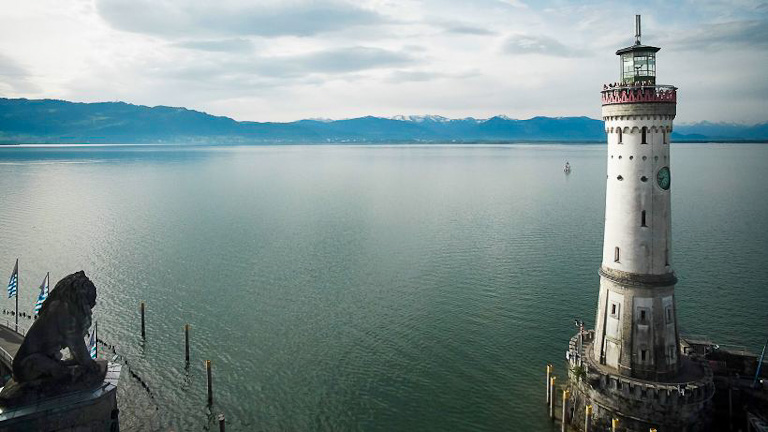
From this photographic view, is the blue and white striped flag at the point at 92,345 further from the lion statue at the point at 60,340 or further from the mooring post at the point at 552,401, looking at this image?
the mooring post at the point at 552,401

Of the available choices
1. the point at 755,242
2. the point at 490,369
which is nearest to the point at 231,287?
the point at 490,369

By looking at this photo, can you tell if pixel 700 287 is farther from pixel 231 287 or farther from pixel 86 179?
pixel 86 179

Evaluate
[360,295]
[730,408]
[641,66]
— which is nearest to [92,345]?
[360,295]

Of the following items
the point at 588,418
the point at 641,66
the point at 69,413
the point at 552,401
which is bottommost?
the point at 552,401

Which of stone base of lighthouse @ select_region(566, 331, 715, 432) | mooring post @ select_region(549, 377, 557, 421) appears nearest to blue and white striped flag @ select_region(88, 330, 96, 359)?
mooring post @ select_region(549, 377, 557, 421)

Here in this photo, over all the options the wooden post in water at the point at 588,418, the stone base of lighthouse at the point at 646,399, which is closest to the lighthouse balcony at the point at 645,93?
the stone base of lighthouse at the point at 646,399

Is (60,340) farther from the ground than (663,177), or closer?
closer

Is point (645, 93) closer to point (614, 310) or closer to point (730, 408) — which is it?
point (614, 310)
